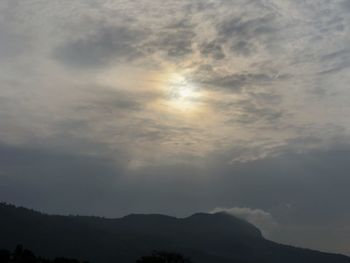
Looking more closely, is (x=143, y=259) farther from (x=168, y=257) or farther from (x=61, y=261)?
(x=61, y=261)

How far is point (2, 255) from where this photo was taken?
166 meters

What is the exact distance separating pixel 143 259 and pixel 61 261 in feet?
96.7

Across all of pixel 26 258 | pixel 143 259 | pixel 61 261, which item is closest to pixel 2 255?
pixel 26 258

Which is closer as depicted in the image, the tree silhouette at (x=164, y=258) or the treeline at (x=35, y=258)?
the treeline at (x=35, y=258)

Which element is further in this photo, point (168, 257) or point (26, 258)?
point (168, 257)

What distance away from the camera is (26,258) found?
165250 mm

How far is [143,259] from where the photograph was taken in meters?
180

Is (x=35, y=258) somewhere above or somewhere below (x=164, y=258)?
below

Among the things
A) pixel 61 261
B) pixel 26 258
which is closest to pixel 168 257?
pixel 61 261

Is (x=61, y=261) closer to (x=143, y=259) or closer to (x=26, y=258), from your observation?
(x=26, y=258)

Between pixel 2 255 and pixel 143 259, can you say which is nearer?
pixel 2 255

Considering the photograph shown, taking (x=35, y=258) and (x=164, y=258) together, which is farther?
(x=164, y=258)

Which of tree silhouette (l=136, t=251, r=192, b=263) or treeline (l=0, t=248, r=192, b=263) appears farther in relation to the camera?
tree silhouette (l=136, t=251, r=192, b=263)

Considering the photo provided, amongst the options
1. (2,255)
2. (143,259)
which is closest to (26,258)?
(2,255)
